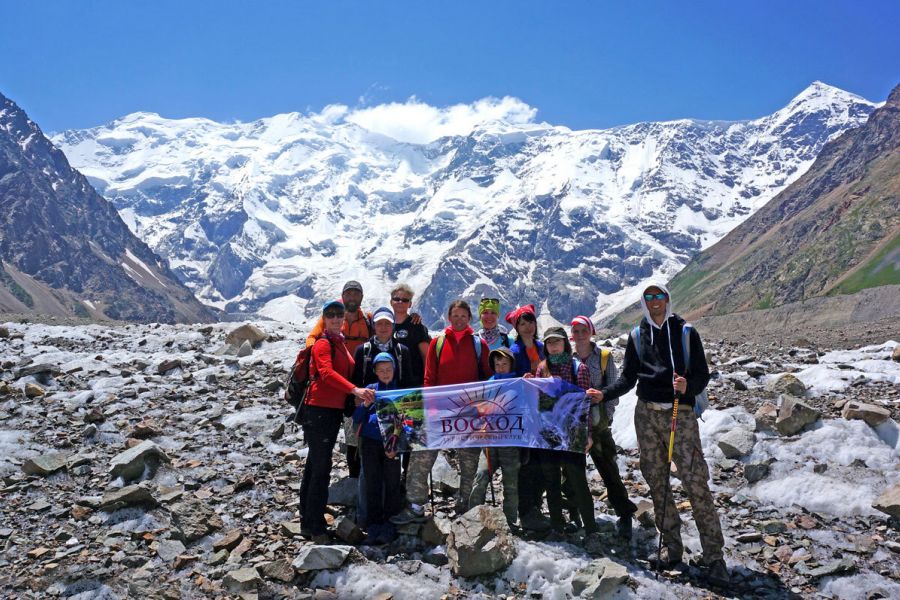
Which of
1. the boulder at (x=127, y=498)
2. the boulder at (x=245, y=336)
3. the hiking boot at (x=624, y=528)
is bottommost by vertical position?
the hiking boot at (x=624, y=528)

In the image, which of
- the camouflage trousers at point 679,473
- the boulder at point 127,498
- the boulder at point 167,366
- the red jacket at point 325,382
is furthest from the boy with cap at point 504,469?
the boulder at point 167,366

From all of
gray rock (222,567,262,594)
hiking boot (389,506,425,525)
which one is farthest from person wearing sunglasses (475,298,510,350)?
gray rock (222,567,262,594)

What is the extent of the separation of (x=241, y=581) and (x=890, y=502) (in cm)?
912

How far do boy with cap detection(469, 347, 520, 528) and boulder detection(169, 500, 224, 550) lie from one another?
12.6 ft

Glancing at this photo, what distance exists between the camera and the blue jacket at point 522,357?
359 inches

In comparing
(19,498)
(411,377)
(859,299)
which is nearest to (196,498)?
(19,498)

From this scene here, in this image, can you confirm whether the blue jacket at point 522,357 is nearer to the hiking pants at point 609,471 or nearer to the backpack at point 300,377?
the hiking pants at point 609,471

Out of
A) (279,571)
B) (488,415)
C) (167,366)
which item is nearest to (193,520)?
(279,571)

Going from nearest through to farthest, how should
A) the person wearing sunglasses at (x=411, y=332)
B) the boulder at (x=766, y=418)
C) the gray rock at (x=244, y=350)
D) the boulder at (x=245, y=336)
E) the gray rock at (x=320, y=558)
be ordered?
the gray rock at (x=320, y=558)
the person wearing sunglasses at (x=411, y=332)
the boulder at (x=766, y=418)
the gray rock at (x=244, y=350)
the boulder at (x=245, y=336)

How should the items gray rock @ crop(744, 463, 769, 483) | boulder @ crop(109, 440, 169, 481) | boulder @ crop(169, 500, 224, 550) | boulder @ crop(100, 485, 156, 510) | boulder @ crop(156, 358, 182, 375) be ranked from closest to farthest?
1. boulder @ crop(169, 500, 224, 550)
2. boulder @ crop(100, 485, 156, 510)
3. boulder @ crop(109, 440, 169, 481)
4. gray rock @ crop(744, 463, 769, 483)
5. boulder @ crop(156, 358, 182, 375)

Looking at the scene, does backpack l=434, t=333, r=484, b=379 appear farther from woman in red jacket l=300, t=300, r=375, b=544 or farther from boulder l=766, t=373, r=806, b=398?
boulder l=766, t=373, r=806, b=398

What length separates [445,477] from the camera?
35.2 feet

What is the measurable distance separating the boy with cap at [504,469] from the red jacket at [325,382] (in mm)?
2174

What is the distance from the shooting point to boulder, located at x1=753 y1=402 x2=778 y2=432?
11.8 m
